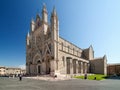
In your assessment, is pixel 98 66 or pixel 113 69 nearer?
pixel 98 66

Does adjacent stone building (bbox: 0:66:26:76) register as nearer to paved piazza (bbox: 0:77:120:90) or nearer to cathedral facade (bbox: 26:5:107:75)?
cathedral facade (bbox: 26:5:107:75)

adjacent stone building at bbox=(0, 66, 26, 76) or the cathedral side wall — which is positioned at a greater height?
the cathedral side wall

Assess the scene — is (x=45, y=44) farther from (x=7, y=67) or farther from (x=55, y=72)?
(x=7, y=67)

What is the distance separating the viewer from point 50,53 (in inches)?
1540

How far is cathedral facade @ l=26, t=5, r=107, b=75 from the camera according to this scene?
38.6m

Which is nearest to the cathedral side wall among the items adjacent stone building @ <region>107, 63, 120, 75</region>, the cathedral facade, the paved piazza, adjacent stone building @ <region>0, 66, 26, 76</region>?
the cathedral facade

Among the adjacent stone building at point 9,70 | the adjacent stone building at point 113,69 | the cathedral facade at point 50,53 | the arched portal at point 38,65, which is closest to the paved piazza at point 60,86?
the cathedral facade at point 50,53

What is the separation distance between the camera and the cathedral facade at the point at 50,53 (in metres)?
38.6

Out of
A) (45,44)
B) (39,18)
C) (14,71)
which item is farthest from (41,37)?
(14,71)

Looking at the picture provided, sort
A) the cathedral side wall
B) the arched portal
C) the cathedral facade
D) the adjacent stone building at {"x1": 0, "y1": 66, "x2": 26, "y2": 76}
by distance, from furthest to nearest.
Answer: the adjacent stone building at {"x1": 0, "y1": 66, "x2": 26, "y2": 76} → the cathedral side wall → the arched portal → the cathedral facade

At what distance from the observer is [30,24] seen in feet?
179

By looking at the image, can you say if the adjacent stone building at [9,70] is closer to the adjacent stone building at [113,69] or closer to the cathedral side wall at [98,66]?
the cathedral side wall at [98,66]

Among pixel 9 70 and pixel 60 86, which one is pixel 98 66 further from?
pixel 9 70

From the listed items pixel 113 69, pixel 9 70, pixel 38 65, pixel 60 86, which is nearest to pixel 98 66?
pixel 113 69
